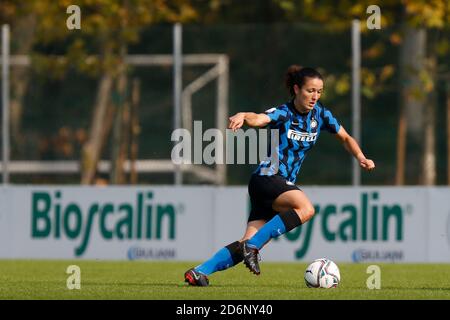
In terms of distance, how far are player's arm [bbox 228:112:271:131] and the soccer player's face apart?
0.41 m

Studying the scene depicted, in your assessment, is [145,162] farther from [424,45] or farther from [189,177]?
[424,45]

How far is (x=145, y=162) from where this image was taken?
655 inches

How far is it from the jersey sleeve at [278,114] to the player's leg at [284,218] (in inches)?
22.2

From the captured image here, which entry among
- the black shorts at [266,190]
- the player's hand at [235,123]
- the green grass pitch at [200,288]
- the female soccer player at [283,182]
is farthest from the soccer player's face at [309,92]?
the green grass pitch at [200,288]

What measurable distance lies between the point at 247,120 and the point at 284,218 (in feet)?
3.14

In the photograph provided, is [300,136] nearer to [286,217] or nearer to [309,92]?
[309,92]

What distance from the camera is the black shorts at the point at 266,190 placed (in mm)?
9789

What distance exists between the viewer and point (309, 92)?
9836mm

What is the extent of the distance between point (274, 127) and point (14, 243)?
20.8 feet

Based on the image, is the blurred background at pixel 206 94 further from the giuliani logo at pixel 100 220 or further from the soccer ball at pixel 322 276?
the soccer ball at pixel 322 276

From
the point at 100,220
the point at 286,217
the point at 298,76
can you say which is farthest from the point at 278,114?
the point at 100,220

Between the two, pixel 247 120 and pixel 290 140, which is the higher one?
pixel 247 120
